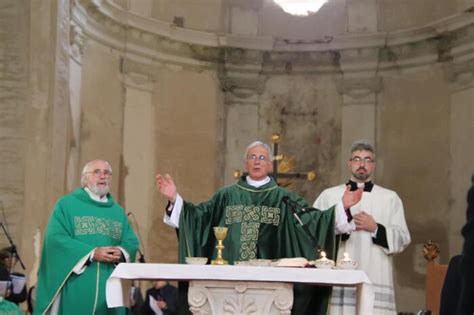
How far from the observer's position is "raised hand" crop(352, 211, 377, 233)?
7.06 m

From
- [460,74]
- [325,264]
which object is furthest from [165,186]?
[460,74]

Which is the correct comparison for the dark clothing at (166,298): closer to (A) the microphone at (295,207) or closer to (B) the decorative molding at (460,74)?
(A) the microphone at (295,207)

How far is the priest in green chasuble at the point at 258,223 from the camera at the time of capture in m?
6.99

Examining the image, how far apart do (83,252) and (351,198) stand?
2.08 metres

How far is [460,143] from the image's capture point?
39.5ft

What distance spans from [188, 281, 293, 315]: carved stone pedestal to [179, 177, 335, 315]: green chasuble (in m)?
0.65

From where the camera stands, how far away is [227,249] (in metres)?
7.31

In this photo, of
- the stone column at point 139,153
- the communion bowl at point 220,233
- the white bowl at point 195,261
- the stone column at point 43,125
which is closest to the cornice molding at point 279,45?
the stone column at point 139,153

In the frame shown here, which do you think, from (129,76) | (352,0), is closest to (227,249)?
(129,76)

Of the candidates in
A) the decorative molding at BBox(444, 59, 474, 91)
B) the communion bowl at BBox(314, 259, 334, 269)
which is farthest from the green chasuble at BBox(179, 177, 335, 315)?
the decorative molding at BBox(444, 59, 474, 91)

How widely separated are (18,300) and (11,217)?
167cm

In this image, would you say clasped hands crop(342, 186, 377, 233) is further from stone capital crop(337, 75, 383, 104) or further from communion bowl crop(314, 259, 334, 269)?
stone capital crop(337, 75, 383, 104)

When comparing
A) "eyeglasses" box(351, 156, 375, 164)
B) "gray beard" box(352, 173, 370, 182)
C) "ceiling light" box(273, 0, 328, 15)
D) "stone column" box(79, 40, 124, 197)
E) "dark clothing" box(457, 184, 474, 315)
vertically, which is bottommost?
"dark clothing" box(457, 184, 474, 315)

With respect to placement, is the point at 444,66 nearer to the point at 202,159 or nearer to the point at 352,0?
the point at 352,0
